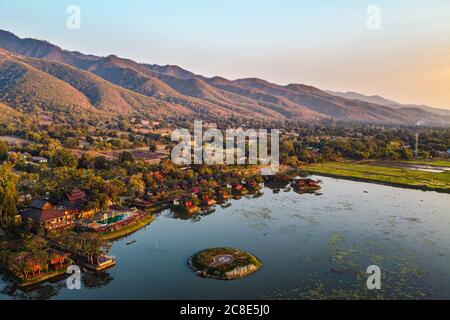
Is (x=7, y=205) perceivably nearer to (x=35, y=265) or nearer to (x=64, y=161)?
(x=35, y=265)

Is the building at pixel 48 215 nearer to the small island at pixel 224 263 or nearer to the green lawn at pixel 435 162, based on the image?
the small island at pixel 224 263

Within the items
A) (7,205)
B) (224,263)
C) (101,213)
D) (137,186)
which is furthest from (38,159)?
(224,263)

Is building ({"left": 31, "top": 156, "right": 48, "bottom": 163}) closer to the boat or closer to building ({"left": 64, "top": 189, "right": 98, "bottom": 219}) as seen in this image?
building ({"left": 64, "top": 189, "right": 98, "bottom": 219})

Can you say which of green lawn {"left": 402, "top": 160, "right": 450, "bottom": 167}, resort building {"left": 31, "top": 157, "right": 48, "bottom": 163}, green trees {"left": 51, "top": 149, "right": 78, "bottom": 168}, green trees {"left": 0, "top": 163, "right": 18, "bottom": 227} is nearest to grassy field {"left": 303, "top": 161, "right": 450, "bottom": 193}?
green lawn {"left": 402, "top": 160, "right": 450, "bottom": 167}

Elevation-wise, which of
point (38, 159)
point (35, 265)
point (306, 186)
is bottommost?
point (306, 186)

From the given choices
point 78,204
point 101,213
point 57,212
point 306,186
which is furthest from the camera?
point 306,186

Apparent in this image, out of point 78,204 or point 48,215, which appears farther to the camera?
point 78,204
